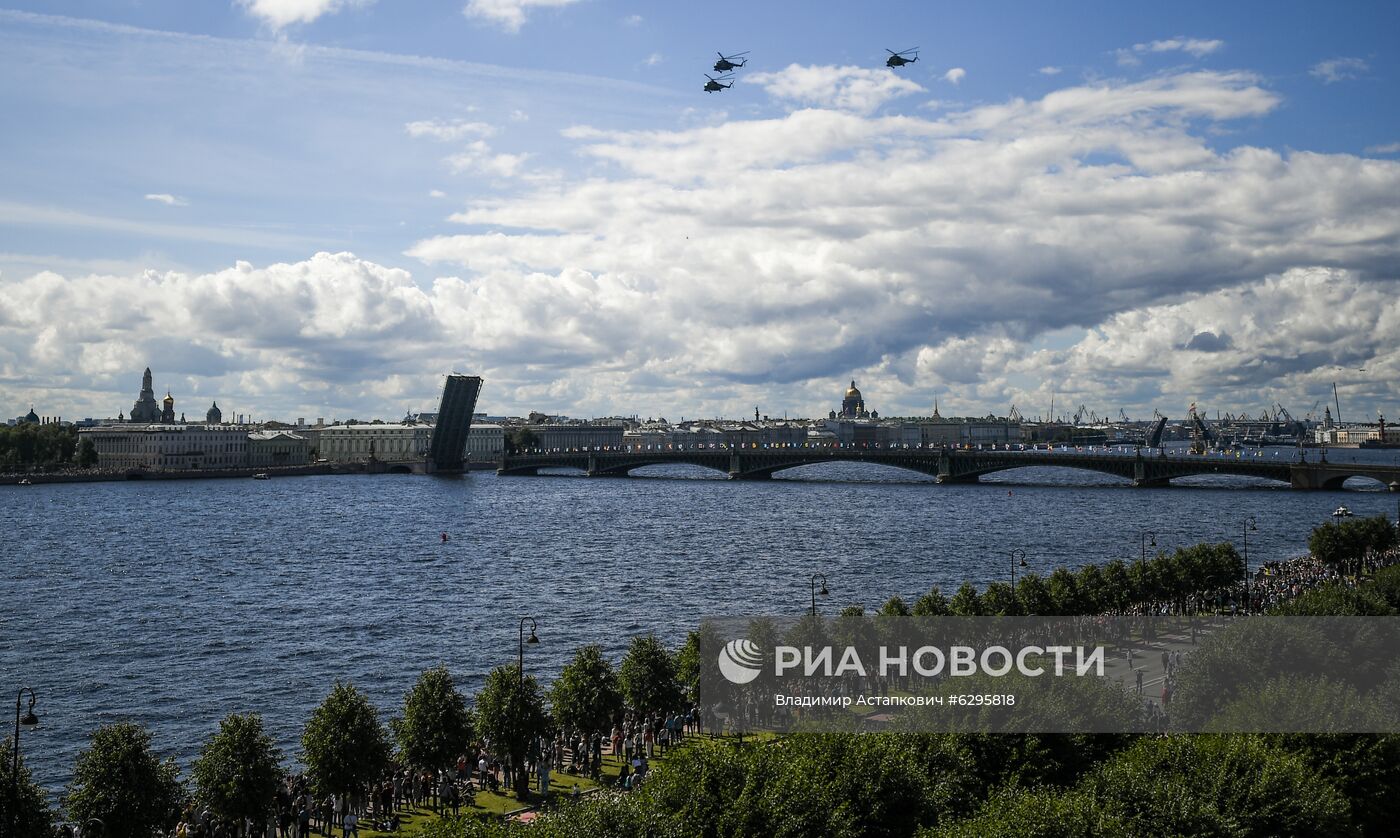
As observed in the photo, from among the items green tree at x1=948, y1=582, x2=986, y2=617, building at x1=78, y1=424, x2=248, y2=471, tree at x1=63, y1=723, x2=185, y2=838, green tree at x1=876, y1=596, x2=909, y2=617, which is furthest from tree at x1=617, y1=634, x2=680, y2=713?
building at x1=78, y1=424, x2=248, y2=471

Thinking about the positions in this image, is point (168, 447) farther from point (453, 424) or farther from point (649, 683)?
point (649, 683)

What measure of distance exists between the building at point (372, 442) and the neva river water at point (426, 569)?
71.9 metres

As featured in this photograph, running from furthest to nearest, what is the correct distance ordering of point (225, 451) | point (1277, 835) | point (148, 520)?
point (225, 451) < point (148, 520) < point (1277, 835)

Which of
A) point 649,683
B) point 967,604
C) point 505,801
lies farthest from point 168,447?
point 505,801

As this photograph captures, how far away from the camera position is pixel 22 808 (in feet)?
50.5

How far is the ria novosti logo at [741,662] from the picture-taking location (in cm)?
2497

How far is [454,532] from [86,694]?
45.4 meters

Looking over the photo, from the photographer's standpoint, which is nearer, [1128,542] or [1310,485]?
[1128,542]

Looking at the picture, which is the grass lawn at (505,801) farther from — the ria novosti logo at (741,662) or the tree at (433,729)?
the ria novosti logo at (741,662)

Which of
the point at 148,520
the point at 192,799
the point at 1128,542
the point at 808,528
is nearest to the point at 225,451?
the point at 148,520

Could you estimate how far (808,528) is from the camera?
74.8 metres

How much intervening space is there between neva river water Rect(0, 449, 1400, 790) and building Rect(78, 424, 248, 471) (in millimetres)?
45982

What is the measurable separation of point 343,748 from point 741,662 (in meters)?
9.12

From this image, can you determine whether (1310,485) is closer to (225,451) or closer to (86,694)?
(86,694)
